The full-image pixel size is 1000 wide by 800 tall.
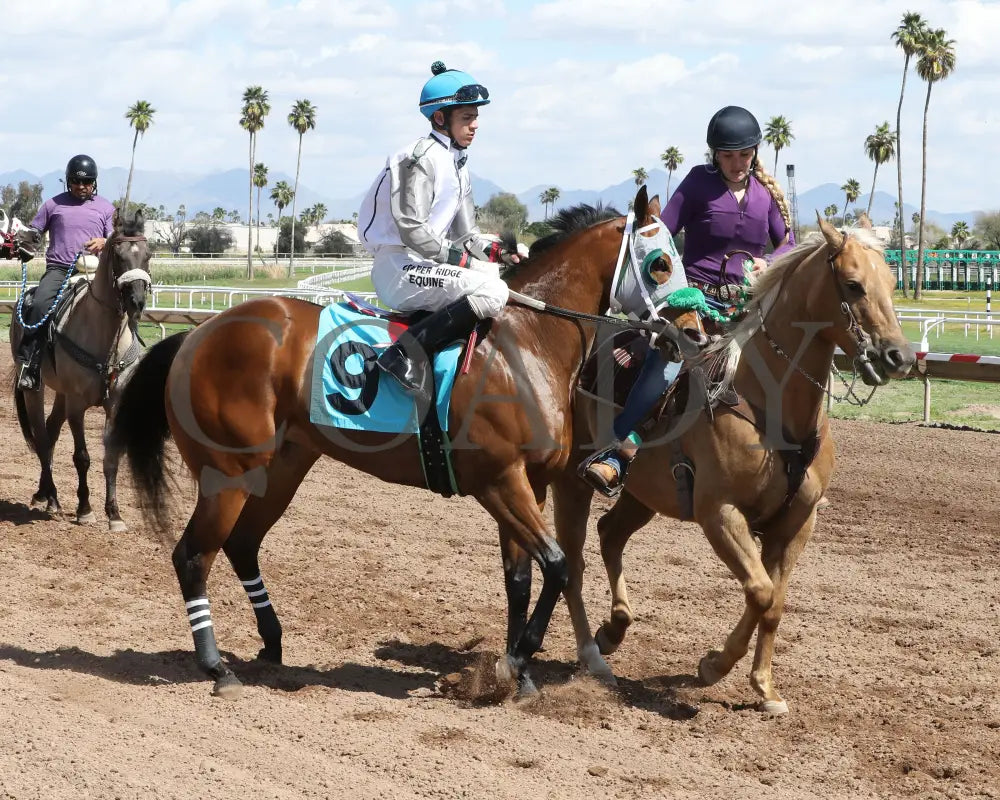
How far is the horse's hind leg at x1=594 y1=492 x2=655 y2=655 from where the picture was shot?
6109mm

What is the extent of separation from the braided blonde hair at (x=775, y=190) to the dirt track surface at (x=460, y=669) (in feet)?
7.49

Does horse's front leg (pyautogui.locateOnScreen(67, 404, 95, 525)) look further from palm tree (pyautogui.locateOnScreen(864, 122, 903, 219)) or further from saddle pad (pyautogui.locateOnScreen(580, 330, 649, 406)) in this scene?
palm tree (pyautogui.locateOnScreen(864, 122, 903, 219))

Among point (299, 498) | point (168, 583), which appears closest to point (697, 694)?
point (168, 583)

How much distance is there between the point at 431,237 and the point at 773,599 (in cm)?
227

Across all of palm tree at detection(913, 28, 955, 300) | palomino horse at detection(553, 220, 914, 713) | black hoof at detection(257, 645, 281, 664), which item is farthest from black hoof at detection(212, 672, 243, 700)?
palm tree at detection(913, 28, 955, 300)

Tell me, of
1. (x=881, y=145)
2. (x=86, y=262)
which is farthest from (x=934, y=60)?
(x=86, y=262)

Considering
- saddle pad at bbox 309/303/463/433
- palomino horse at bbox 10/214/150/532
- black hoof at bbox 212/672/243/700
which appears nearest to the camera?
black hoof at bbox 212/672/243/700

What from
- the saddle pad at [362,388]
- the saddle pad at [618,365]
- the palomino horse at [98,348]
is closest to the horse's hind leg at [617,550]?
the saddle pad at [618,365]

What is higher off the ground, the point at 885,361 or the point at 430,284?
the point at 430,284

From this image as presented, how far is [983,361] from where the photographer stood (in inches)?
489

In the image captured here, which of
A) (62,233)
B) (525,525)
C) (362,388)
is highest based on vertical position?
(62,233)

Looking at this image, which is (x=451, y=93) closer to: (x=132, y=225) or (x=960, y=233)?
(x=132, y=225)

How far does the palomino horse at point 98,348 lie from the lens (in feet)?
28.2

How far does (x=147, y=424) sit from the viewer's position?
19.7ft
